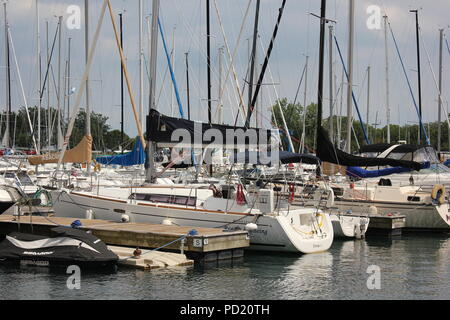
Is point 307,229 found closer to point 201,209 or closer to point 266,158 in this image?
point 266,158

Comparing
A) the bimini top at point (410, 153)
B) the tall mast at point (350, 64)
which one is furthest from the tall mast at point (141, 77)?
the bimini top at point (410, 153)

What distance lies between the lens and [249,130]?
24.9m

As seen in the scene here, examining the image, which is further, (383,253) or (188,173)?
(188,173)

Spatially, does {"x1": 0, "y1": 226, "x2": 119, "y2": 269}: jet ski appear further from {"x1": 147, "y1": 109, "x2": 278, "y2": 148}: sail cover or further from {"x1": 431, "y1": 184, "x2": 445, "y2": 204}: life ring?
{"x1": 431, "y1": 184, "x2": 445, "y2": 204}: life ring

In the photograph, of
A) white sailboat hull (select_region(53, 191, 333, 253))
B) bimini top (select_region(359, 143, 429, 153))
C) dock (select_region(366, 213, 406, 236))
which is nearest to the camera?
white sailboat hull (select_region(53, 191, 333, 253))

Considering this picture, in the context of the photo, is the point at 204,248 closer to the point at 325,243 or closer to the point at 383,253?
the point at 325,243

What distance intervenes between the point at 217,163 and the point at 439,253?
15.2 m

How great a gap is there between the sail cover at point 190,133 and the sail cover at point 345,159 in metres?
4.37

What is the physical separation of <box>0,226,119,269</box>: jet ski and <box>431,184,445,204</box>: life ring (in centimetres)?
1492

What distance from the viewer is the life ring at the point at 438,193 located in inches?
1129

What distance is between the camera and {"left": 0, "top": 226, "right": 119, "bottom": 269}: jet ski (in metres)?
19.1

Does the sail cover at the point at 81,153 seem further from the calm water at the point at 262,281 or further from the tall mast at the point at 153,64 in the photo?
the calm water at the point at 262,281

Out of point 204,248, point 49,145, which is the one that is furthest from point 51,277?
point 49,145

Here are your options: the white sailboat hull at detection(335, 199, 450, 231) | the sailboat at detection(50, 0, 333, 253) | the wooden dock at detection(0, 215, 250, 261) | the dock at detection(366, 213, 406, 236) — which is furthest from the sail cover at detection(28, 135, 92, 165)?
the dock at detection(366, 213, 406, 236)
